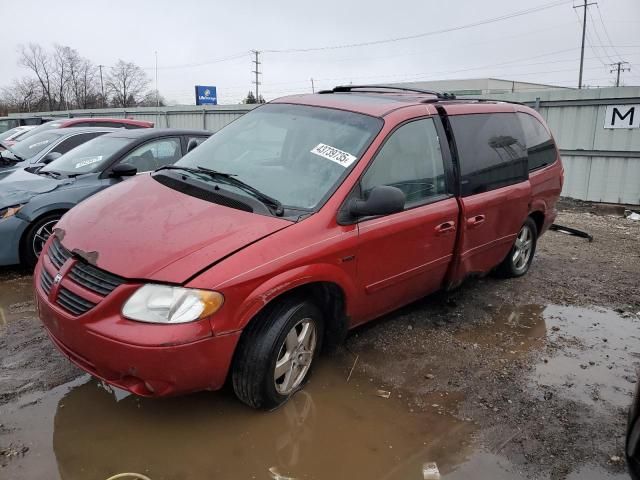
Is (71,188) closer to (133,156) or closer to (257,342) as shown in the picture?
(133,156)

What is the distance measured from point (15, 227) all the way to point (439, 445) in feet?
14.5

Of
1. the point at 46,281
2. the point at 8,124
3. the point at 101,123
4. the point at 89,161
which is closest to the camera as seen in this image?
the point at 46,281

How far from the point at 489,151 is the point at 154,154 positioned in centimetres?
389

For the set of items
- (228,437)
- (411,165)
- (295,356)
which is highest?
(411,165)

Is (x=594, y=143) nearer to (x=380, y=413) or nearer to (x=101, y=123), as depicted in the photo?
(x=380, y=413)

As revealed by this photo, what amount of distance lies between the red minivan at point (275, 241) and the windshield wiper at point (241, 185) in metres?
0.01

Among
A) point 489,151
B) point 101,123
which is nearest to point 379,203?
point 489,151

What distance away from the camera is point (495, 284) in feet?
18.0

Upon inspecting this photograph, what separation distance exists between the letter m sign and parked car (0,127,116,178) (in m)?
9.61

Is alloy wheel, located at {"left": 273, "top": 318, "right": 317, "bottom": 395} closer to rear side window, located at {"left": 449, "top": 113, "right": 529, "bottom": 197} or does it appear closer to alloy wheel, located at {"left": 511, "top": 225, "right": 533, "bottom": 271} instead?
rear side window, located at {"left": 449, "top": 113, "right": 529, "bottom": 197}

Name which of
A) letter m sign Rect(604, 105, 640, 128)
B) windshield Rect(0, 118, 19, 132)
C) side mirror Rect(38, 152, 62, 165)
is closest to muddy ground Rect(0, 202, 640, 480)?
side mirror Rect(38, 152, 62, 165)

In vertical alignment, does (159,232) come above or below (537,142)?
below

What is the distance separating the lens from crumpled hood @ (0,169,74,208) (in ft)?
16.5

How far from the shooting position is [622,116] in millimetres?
9992
